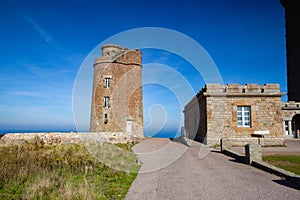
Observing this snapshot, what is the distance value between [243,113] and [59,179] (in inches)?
536

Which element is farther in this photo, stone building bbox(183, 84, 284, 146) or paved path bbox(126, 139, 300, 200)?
stone building bbox(183, 84, 284, 146)

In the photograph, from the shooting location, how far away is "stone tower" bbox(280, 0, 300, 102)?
37.1 m

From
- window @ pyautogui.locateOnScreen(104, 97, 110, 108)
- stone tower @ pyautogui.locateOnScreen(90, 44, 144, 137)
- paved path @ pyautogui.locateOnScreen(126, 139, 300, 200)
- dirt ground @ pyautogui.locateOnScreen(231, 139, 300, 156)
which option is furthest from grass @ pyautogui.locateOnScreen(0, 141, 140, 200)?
window @ pyautogui.locateOnScreen(104, 97, 110, 108)

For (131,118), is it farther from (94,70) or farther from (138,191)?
(138,191)

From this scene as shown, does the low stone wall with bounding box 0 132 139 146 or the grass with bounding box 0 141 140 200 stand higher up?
the low stone wall with bounding box 0 132 139 146

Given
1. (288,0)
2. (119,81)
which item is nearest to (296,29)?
(288,0)

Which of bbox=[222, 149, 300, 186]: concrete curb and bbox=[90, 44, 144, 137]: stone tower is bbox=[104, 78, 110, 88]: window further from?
bbox=[222, 149, 300, 186]: concrete curb

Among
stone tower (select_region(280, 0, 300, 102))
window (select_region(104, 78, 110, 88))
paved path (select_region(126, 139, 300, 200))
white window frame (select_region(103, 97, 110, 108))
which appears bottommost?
paved path (select_region(126, 139, 300, 200))

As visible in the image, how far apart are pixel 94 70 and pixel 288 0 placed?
35956 mm

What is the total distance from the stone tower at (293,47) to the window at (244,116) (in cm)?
2431

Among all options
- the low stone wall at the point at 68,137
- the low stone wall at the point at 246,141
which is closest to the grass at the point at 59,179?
the low stone wall at the point at 246,141

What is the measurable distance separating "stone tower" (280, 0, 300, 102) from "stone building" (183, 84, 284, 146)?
23.5m

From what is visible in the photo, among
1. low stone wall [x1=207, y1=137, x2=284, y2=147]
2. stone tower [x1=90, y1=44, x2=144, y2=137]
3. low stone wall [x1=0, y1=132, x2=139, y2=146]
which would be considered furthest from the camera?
stone tower [x1=90, y1=44, x2=144, y2=137]

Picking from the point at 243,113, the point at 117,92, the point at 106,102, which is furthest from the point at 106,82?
the point at 243,113
